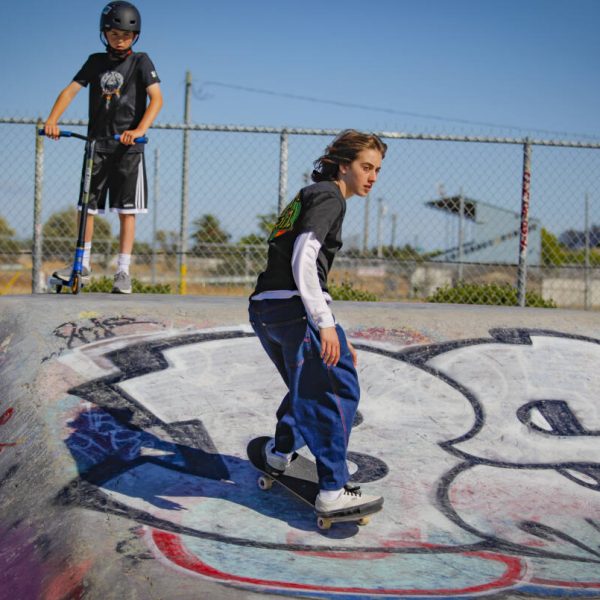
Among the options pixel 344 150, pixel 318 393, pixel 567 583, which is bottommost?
pixel 567 583

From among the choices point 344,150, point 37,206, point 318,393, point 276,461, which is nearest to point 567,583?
point 318,393

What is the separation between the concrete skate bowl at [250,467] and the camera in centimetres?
254

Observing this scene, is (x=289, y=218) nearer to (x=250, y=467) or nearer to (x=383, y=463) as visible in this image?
(x=250, y=467)

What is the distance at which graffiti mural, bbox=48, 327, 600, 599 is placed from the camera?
2625mm

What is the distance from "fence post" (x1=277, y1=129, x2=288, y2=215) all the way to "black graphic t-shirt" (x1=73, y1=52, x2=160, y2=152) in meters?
1.54

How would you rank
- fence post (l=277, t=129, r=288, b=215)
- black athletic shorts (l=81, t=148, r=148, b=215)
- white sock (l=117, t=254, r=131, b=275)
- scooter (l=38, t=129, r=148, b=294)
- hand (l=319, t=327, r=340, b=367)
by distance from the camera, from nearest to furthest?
hand (l=319, t=327, r=340, b=367)
scooter (l=38, t=129, r=148, b=294)
black athletic shorts (l=81, t=148, r=148, b=215)
white sock (l=117, t=254, r=131, b=275)
fence post (l=277, t=129, r=288, b=215)

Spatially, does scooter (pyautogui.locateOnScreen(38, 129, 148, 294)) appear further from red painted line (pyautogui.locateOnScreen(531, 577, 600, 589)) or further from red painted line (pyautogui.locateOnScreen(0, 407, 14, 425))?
red painted line (pyautogui.locateOnScreen(531, 577, 600, 589))

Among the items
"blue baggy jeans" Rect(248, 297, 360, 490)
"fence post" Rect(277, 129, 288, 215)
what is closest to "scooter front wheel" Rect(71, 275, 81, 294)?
"fence post" Rect(277, 129, 288, 215)

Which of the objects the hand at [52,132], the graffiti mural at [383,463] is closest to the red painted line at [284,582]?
the graffiti mural at [383,463]

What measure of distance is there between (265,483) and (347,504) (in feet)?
1.76

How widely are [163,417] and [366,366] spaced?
1.36 meters

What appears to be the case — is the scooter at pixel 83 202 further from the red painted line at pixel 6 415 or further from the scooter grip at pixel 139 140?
the red painted line at pixel 6 415

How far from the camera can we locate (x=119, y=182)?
5.49 m

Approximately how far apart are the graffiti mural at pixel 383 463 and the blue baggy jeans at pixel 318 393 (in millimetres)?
334
